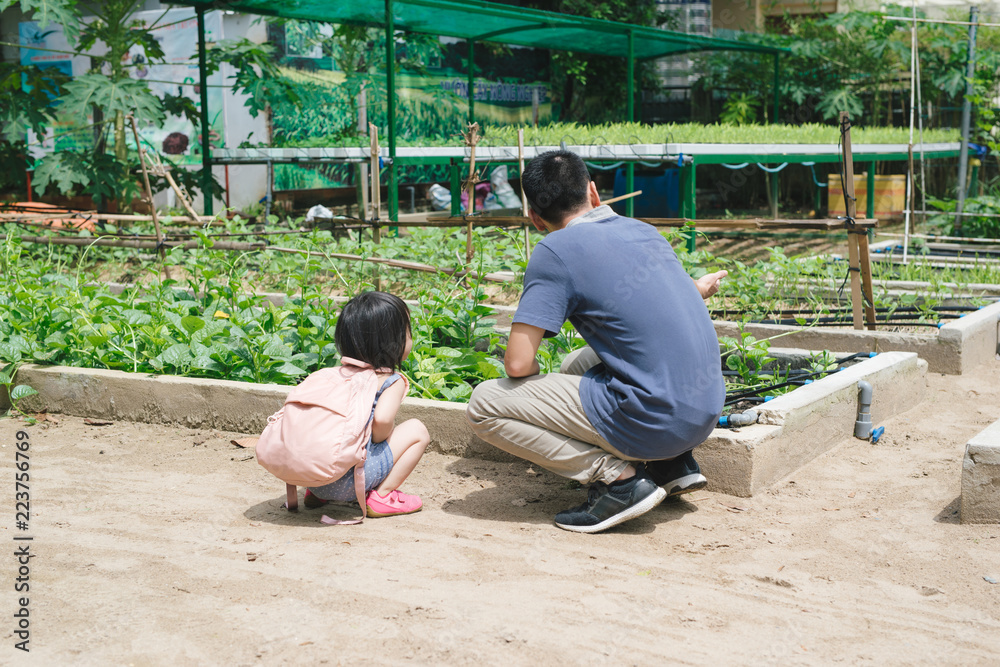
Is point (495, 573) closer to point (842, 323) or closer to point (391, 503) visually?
point (391, 503)

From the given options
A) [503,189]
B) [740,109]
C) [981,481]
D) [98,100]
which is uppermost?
[740,109]

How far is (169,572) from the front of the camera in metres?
2.56

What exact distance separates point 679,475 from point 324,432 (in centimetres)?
117

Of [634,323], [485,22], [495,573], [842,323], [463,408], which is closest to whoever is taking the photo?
[495,573]

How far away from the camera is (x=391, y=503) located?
3055 millimetres

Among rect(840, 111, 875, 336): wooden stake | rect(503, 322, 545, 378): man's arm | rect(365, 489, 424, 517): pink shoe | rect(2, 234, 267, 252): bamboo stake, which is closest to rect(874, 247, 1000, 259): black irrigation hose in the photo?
rect(840, 111, 875, 336): wooden stake

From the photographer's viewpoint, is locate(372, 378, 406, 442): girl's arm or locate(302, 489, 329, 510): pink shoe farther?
locate(302, 489, 329, 510): pink shoe

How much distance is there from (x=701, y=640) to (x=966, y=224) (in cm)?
944

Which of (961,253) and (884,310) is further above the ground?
(961,253)

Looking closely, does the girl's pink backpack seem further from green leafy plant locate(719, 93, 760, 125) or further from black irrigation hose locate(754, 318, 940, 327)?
green leafy plant locate(719, 93, 760, 125)

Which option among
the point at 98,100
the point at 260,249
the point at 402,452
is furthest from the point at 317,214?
the point at 402,452

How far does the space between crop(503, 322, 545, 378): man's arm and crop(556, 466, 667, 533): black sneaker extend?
1.49 feet

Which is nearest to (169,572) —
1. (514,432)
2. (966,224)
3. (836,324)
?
(514,432)

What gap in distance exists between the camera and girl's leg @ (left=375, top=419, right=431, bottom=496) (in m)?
3.05
